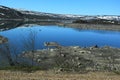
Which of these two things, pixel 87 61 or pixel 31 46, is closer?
pixel 87 61

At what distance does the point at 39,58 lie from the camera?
42.3m

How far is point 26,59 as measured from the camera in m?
40.3

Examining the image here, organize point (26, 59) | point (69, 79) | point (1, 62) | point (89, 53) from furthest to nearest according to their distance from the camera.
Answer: point (89, 53) → point (26, 59) → point (1, 62) → point (69, 79)

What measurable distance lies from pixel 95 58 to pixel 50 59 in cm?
631

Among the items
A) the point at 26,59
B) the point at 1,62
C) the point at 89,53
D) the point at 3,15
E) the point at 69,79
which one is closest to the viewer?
the point at 69,79

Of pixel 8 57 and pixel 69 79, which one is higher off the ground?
pixel 69 79

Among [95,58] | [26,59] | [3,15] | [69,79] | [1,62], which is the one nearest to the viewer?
[69,79]

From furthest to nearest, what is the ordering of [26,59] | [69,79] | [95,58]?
1. [95,58]
2. [26,59]
3. [69,79]

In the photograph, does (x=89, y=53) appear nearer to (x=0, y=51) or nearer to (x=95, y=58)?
(x=95, y=58)

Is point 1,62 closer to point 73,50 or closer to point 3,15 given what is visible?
point 73,50

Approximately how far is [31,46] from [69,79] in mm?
28002

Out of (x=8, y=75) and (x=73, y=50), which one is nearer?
(x=8, y=75)

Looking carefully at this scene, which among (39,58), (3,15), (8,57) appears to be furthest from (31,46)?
(3,15)

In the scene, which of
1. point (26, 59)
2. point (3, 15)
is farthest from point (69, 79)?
point (3, 15)
